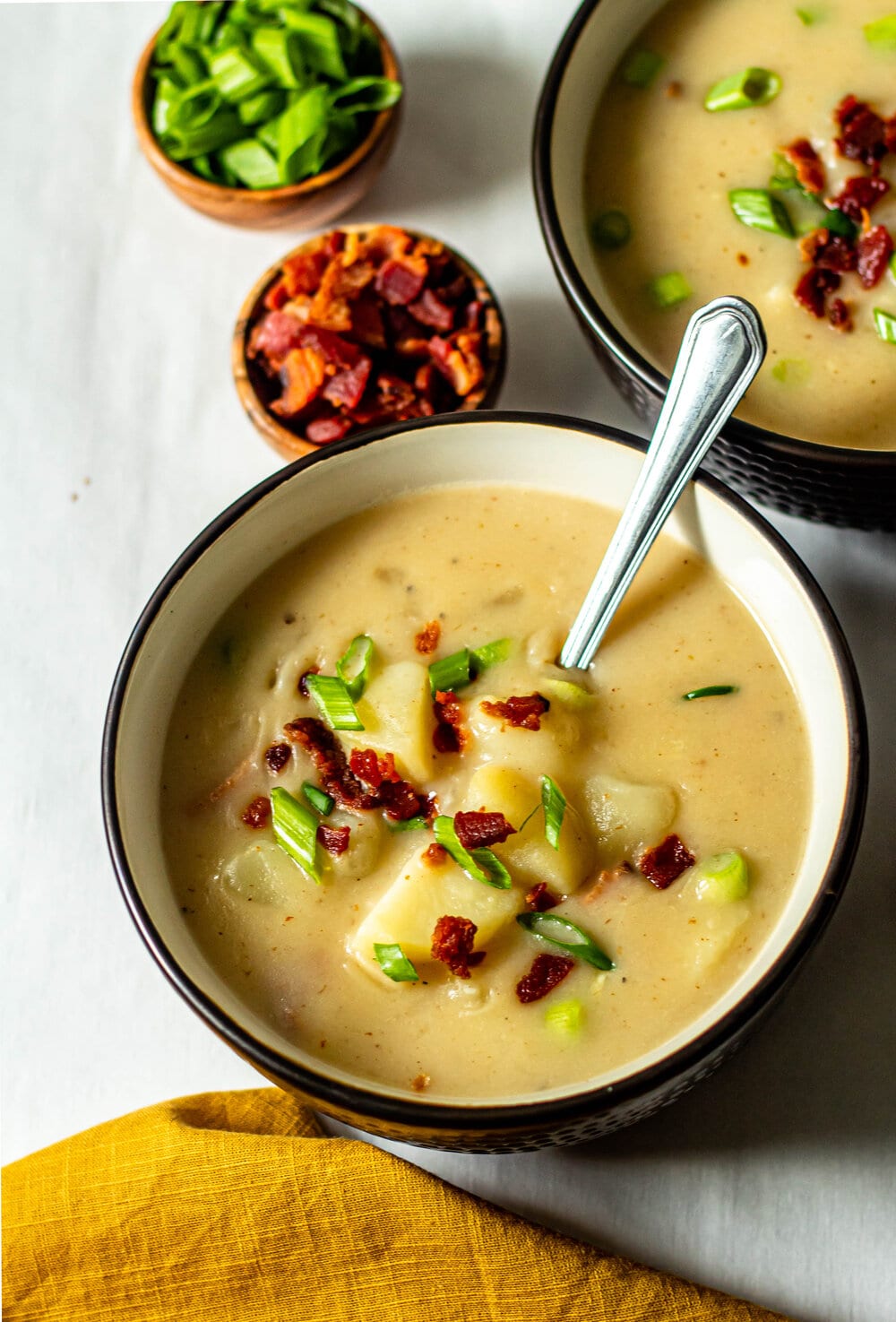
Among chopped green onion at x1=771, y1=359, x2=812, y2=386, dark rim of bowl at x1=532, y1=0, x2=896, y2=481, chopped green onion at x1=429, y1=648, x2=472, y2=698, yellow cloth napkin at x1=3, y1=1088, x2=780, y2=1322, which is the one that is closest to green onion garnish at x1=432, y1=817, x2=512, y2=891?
chopped green onion at x1=429, y1=648, x2=472, y2=698

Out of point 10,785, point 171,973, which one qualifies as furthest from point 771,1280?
point 10,785

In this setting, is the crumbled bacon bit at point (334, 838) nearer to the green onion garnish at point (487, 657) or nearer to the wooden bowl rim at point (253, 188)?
the green onion garnish at point (487, 657)

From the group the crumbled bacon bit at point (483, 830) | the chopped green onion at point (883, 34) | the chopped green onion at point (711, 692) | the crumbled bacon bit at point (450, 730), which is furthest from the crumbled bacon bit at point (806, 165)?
the crumbled bacon bit at point (483, 830)

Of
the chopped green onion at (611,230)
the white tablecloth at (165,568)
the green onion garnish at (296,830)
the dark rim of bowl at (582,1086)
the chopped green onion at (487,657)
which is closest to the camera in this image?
the dark rim of bowl at (582,1086)

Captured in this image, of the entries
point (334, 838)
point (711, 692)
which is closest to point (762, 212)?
point (711, 692)

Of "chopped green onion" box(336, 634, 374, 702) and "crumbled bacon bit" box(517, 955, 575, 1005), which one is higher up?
"chopped green onion" box(336, 634, 374, 702)

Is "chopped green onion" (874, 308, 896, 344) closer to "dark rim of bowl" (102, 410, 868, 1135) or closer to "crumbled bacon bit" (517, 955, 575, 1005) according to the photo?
"dark rim of bowl" (102, 410, 868, 1135)

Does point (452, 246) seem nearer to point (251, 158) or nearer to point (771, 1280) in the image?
point (251, 158)

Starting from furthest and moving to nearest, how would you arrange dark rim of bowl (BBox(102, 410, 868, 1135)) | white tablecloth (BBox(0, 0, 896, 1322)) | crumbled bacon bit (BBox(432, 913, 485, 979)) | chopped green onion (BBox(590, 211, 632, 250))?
chopped green onion (BBox(590, 211, 632, 250)) → white tablecloth (BBox(0, 0, 896, 1322)) → crumbled bacon bit (BBox(432, 913, 485, 979)) → dark rim of bowl (BBox(102, 410, 868, 1135))
